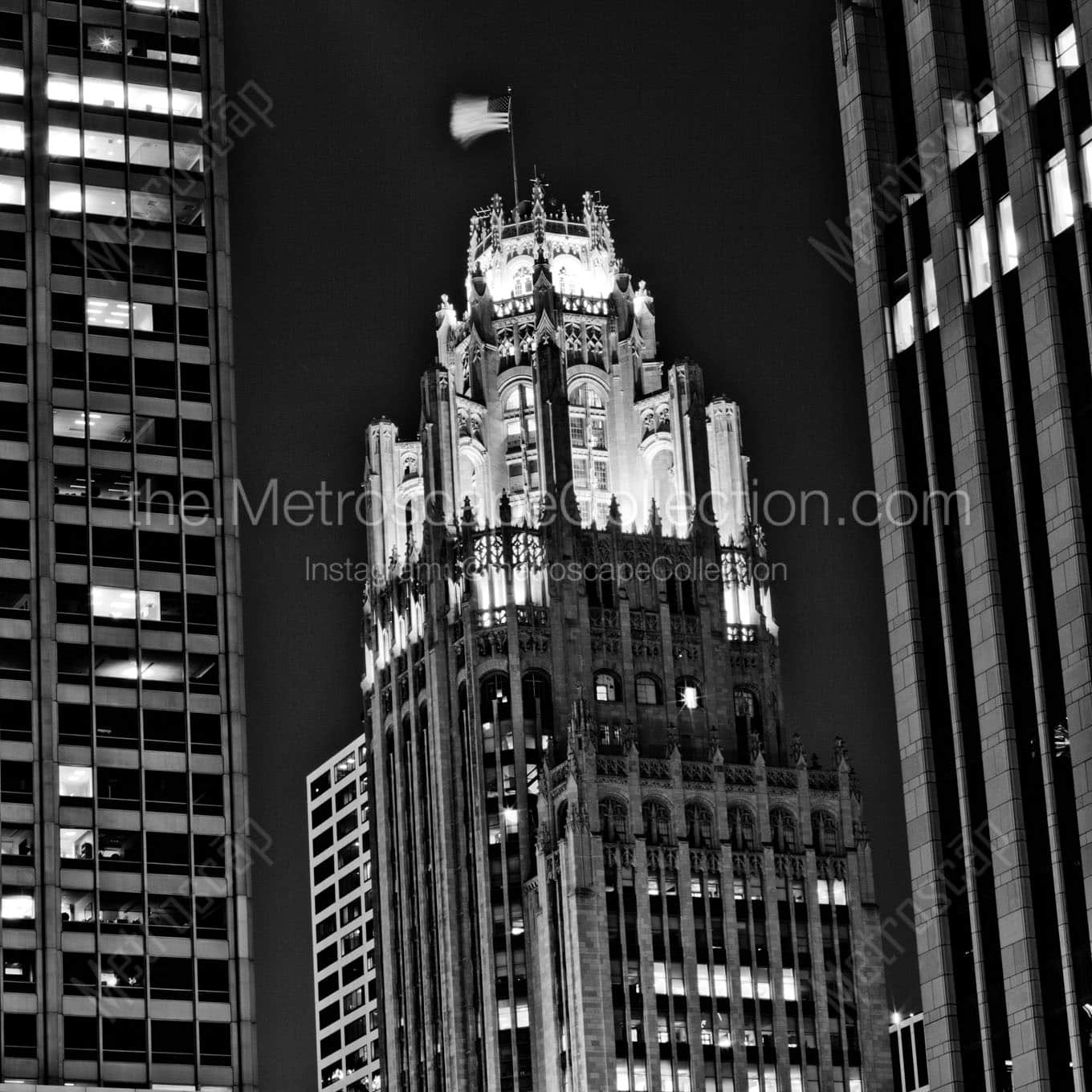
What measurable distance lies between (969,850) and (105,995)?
151 ft

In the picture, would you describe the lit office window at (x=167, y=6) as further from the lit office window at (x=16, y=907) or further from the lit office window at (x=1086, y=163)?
the lit office window at (x=1086, y=163)

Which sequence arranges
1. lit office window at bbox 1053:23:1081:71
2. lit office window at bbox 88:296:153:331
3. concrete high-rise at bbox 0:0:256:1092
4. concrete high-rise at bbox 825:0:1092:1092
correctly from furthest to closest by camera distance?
1. lit office window at bbox 88:296:153:331
2. concrete high-rise at bbox 0:0:256:1092
3. lit office window at bbox 1053:23:1081:71
4. concrete high-rise at bbox 825:0:1092:1092

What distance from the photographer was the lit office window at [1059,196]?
398 ft

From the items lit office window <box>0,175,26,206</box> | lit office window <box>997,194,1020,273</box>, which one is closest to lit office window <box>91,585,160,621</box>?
lit office window <box>0,175,26,206</box>

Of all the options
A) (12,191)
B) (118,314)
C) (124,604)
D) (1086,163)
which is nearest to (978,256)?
(1086,163)

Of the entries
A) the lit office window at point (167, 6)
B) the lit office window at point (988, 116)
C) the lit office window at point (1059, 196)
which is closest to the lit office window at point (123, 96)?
the lit office window at point (167, 6)

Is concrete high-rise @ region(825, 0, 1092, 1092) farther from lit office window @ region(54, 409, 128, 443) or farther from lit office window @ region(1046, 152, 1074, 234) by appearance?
lit office window @ region(54, 409, 128, 443)

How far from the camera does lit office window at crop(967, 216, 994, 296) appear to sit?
126000 millimetres

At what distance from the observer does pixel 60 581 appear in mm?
153375

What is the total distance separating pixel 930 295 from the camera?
130 m

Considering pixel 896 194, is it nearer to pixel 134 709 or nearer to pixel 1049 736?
pixel 1049 736

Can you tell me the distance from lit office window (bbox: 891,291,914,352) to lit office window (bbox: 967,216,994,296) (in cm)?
434

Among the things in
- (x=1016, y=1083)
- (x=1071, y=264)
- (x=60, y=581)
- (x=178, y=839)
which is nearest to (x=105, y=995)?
(x=178, y=839)

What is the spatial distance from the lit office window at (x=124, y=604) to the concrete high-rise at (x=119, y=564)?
13cm
